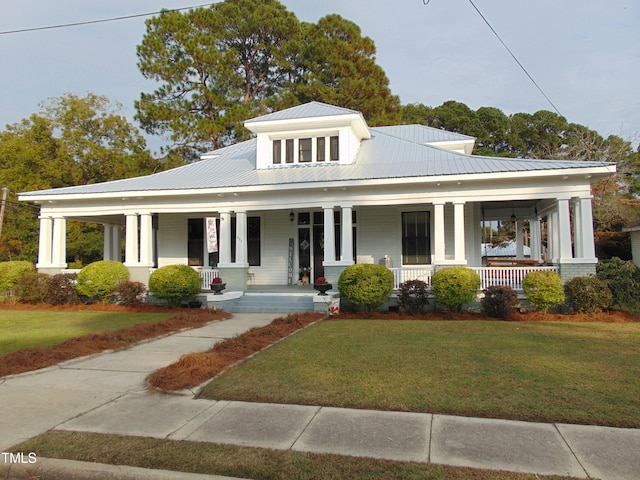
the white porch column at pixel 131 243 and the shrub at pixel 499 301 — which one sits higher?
the white porch column at pixel 131 243

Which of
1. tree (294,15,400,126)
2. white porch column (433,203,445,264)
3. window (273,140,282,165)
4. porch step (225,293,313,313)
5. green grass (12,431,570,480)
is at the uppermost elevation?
tree (294,15,400,126)

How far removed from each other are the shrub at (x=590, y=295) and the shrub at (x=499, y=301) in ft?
4.95

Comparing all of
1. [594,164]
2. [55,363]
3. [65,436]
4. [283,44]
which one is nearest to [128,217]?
[55,363]

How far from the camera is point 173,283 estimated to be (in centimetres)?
1423

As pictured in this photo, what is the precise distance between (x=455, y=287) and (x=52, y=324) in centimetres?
1051

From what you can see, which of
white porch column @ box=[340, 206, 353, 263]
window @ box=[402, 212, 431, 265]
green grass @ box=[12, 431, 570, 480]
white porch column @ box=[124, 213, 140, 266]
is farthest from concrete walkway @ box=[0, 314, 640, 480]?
window @ box=[402, 212, 431, 265]

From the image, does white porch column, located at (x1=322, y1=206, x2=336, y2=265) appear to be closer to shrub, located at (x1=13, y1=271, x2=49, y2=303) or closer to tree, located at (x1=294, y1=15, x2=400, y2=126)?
shrub, located at (x1=13, y1=271, x2=49, y2=303)

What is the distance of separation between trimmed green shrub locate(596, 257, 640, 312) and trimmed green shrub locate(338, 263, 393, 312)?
5822 millimetres

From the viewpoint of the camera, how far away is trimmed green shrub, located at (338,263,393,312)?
1262 centimetres

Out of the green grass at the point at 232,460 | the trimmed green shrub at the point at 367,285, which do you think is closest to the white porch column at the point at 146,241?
the trimmed green shrub at the point at 367,285

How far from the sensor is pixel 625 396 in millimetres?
5133

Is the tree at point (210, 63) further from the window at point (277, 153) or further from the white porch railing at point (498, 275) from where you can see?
the white porch railing at point (498, 275)

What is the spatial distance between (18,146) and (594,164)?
108ft

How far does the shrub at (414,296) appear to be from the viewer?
12.8 m
